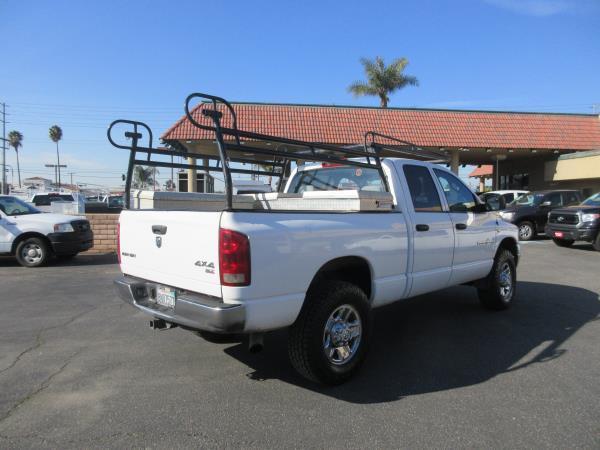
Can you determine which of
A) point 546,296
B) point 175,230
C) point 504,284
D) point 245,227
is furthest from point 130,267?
point 546,296

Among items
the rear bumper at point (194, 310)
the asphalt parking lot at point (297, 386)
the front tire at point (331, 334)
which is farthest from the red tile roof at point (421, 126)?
the front tire at point (331, 334)

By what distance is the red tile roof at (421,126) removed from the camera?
64.3 ft

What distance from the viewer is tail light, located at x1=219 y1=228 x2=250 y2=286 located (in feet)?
9.82

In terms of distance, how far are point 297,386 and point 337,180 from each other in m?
2.43

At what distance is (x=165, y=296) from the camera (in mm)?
3559

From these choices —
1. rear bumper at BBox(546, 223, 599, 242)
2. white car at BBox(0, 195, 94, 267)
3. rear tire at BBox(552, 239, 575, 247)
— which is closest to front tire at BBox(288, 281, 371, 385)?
white car at BBox(0, 195, 94, 267)

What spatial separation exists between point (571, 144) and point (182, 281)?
23.5m

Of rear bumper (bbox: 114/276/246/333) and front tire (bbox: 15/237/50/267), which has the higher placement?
rear bumper (bbox: 114/276/246/333)

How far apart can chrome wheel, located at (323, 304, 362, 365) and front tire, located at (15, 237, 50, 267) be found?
27.0ft

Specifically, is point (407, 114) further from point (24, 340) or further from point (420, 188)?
point (24, 340)

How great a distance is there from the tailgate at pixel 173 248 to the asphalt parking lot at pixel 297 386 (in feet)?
2.89

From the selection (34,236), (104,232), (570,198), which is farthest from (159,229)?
(570,198)

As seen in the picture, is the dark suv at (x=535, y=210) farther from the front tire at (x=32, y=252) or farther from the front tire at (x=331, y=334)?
the front tire at (x=32, y=252)

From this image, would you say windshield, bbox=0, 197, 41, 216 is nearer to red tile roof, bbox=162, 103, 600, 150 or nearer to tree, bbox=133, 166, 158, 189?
tree, bbox=133, 166, 158, 189
